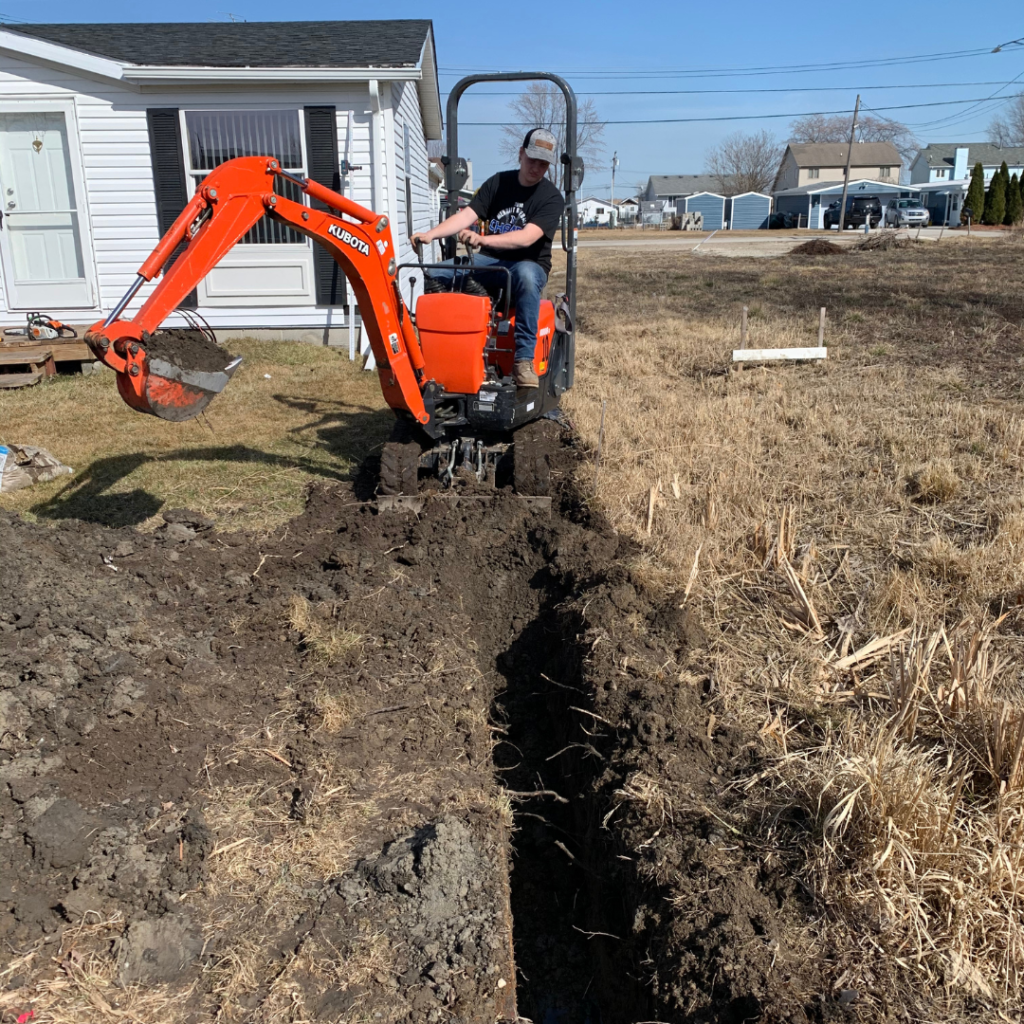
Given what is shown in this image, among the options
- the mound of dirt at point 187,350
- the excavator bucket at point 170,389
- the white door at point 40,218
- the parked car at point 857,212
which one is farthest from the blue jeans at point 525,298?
the parked car at point 857,212

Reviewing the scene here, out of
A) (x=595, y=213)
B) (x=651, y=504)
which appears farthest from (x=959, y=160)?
(x=651, y=504)

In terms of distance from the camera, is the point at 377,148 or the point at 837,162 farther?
the point at 837,162

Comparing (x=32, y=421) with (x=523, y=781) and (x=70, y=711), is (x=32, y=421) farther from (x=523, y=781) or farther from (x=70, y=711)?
(x=523, y=781)

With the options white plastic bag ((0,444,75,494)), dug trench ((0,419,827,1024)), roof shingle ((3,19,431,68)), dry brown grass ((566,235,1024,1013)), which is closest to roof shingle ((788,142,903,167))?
roof shingle ((3,19,431,68))

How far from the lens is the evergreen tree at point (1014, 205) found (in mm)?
52834

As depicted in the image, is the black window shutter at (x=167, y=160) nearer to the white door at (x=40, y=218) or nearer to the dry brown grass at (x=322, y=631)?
the white door at (x=40, y=218)

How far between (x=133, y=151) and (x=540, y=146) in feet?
25.9

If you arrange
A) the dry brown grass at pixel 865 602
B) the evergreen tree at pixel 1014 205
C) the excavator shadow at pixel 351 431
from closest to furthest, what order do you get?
the dry brown grass at pixel 865 602, the excavator shadow at pixel 351 431, the evergreen tree at pixel 1014 205

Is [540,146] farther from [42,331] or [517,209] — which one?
[42,331]

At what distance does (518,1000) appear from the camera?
3.12 metres

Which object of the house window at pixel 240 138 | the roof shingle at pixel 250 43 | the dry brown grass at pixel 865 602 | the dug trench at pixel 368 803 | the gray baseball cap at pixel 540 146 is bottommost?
the dug trench at pixel 368 803

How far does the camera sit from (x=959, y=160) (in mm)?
93938

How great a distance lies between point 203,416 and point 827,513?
6073 mm

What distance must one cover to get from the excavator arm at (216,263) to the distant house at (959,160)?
334ft
